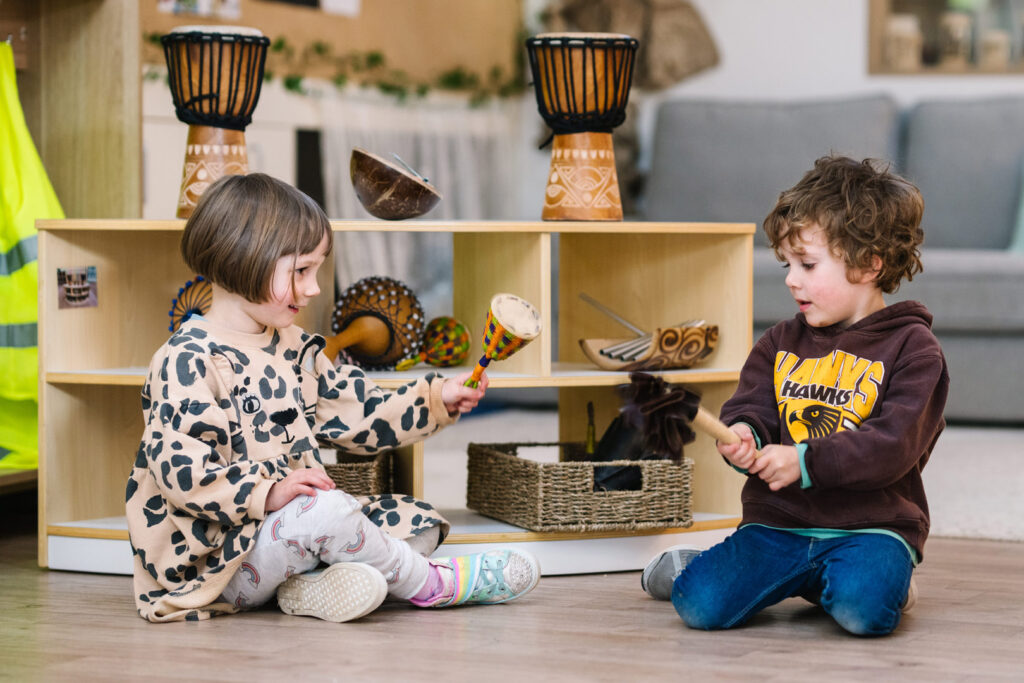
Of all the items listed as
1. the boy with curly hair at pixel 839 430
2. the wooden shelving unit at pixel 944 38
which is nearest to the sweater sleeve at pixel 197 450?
the boy with curly hair at pixel 839 430

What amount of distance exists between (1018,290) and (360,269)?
2109 mm

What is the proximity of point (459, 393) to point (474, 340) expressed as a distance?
18.7 inches

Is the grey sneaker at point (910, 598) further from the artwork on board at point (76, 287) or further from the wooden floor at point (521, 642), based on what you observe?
the artwork on board at point (76, 287)

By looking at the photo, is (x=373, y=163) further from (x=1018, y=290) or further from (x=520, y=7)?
(x=520, y=7)

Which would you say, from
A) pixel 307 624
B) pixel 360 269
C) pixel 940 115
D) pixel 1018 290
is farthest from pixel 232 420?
pixel 940 115

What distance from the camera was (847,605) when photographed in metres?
1.79

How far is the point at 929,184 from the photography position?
15.3 ft

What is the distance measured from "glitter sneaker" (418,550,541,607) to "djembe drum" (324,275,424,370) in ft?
1.63

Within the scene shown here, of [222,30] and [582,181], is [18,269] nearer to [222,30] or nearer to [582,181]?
[222,30]

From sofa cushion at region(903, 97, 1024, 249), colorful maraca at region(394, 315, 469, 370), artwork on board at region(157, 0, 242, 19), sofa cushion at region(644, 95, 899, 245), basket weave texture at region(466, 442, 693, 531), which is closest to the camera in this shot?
basket weave texture at region(466, 442, 693, 531)

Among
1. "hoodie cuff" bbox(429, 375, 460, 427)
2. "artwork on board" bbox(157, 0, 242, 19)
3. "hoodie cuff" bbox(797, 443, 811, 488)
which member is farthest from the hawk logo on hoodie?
"artwork on board" bbox(157, 0, 242, 19)

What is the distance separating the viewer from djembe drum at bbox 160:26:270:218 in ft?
7.63

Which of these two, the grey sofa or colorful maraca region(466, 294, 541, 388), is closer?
colorful maraca region(466, 294, 541, 388)

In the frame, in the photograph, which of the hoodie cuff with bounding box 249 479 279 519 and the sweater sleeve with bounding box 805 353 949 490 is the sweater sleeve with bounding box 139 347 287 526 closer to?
the hoodie cuff with bounding box 249 479 279 519
